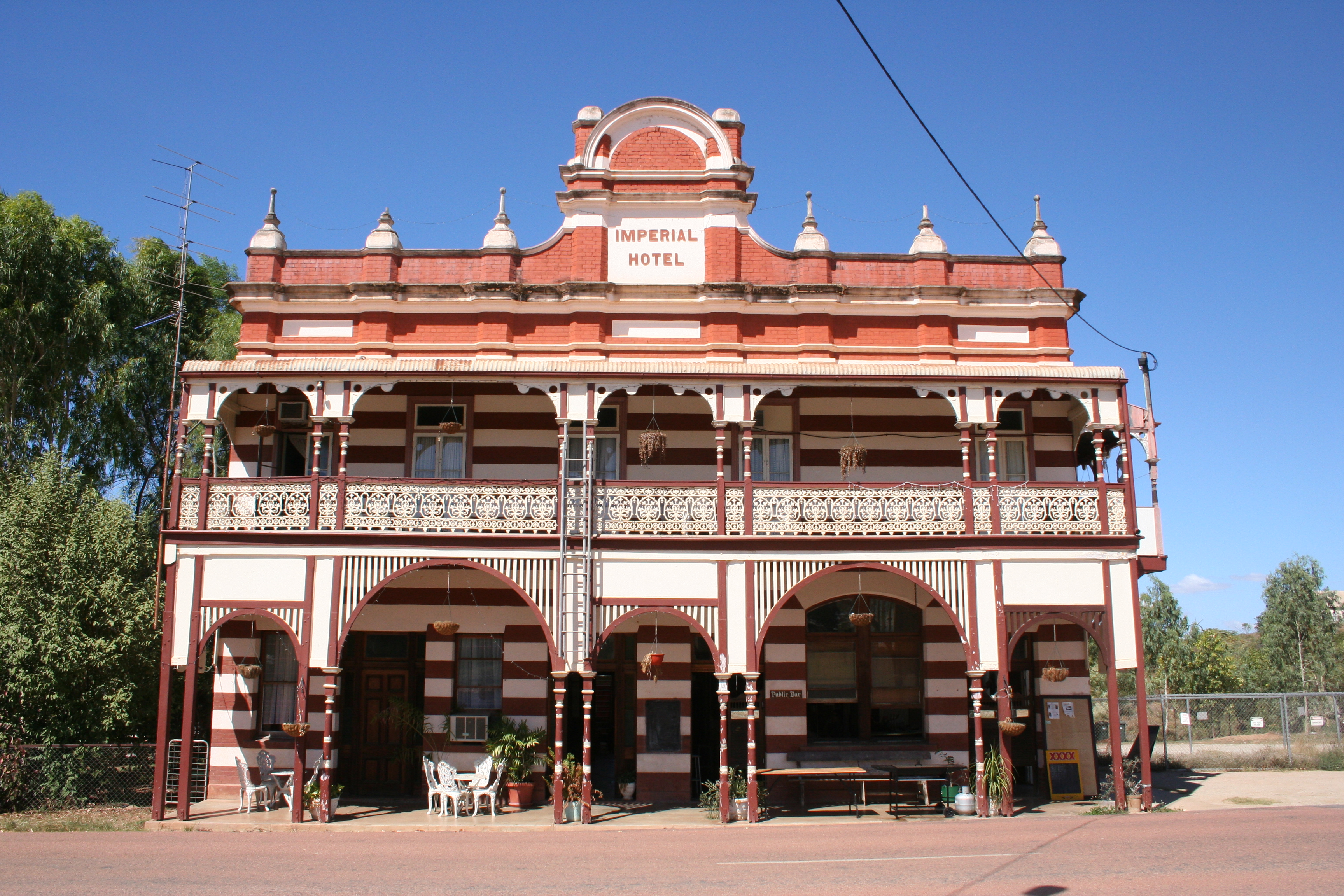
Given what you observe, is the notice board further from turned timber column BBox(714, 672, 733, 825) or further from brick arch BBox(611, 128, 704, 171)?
brick arch BBox(611, 128, 704, 171)

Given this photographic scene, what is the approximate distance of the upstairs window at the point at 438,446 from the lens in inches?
739

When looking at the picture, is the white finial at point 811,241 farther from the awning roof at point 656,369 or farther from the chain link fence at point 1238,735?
the chain link fence at point 1238,735

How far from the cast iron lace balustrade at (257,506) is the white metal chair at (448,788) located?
4.36 metres

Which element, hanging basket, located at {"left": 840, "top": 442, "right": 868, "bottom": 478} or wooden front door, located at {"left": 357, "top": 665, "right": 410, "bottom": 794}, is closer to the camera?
hanging basket, located at {"left": 840, "top": 442, "right": 868, "bottom": 478}

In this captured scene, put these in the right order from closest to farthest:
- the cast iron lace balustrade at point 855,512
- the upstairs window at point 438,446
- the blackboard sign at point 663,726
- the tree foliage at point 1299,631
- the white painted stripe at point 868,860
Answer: the white painted stripe at point 868,860, the cast iron lace balustrade at point 855,512, the blackboard sign at point 663,726, the upstairs window at point 438,446, the tree foliage at point 1299,631

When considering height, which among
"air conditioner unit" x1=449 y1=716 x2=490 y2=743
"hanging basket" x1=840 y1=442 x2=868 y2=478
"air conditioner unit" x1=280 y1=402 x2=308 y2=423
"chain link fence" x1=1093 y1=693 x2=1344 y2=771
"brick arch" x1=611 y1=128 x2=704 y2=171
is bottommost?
"chain link fence" x1=1093 y1=693 x2=1344 y2=771

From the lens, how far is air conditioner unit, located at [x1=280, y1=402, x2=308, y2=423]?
19.2 metres

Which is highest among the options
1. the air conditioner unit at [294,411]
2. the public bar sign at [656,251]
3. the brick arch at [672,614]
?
the public bar sign at [656,251]

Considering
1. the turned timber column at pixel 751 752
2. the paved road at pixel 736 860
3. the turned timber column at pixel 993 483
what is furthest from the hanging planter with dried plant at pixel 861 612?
the paved road at pixel 736 860

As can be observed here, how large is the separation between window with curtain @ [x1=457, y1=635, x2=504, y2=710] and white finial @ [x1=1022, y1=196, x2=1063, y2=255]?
40.9 feet

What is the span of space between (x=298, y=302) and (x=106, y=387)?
10.8 meters

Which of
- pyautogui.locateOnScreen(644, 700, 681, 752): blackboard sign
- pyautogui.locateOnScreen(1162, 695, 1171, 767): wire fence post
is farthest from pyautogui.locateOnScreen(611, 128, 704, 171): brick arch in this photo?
pyautogui.locateOnScreen(1162, 695, 1171, 767): wire fence post

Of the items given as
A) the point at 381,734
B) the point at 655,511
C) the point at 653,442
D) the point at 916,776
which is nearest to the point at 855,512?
the point at 655,511

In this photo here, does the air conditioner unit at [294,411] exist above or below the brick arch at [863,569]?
above
